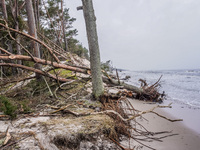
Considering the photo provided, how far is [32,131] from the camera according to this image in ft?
5.67

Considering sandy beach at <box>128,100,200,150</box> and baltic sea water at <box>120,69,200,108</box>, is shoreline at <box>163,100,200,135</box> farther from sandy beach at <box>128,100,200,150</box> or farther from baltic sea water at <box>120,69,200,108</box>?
baltic sea water at <box>120,69,200,108</box>

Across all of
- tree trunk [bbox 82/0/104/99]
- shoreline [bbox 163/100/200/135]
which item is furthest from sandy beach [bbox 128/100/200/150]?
tree trunk [bbox 82/0/104/99]

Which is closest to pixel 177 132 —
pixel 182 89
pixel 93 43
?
pixel 93 43

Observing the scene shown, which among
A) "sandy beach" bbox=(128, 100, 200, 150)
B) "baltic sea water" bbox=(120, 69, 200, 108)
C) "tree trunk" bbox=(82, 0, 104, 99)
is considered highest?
"tree trunk" bbox=(82, 0, 104, 99)

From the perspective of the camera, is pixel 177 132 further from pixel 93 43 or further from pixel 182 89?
pixel 182 89

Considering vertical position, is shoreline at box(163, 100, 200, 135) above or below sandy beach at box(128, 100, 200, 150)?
below

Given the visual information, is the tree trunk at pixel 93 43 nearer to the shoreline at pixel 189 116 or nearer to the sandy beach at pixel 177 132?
the sandy beach at pixel 177 132

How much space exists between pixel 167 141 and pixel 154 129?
0.41m

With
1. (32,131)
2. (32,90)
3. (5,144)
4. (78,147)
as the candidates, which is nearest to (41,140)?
(32,131)

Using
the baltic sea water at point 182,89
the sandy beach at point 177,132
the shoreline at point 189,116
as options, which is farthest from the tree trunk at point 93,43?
the baltic sea water at point 182,89

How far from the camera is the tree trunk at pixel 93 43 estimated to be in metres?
2.92

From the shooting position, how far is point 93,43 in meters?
2.98

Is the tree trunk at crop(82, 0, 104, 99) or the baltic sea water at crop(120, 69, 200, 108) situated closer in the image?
the tree trunk at crop(82, 0, 104, 99)

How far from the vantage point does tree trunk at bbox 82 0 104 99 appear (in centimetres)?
292
